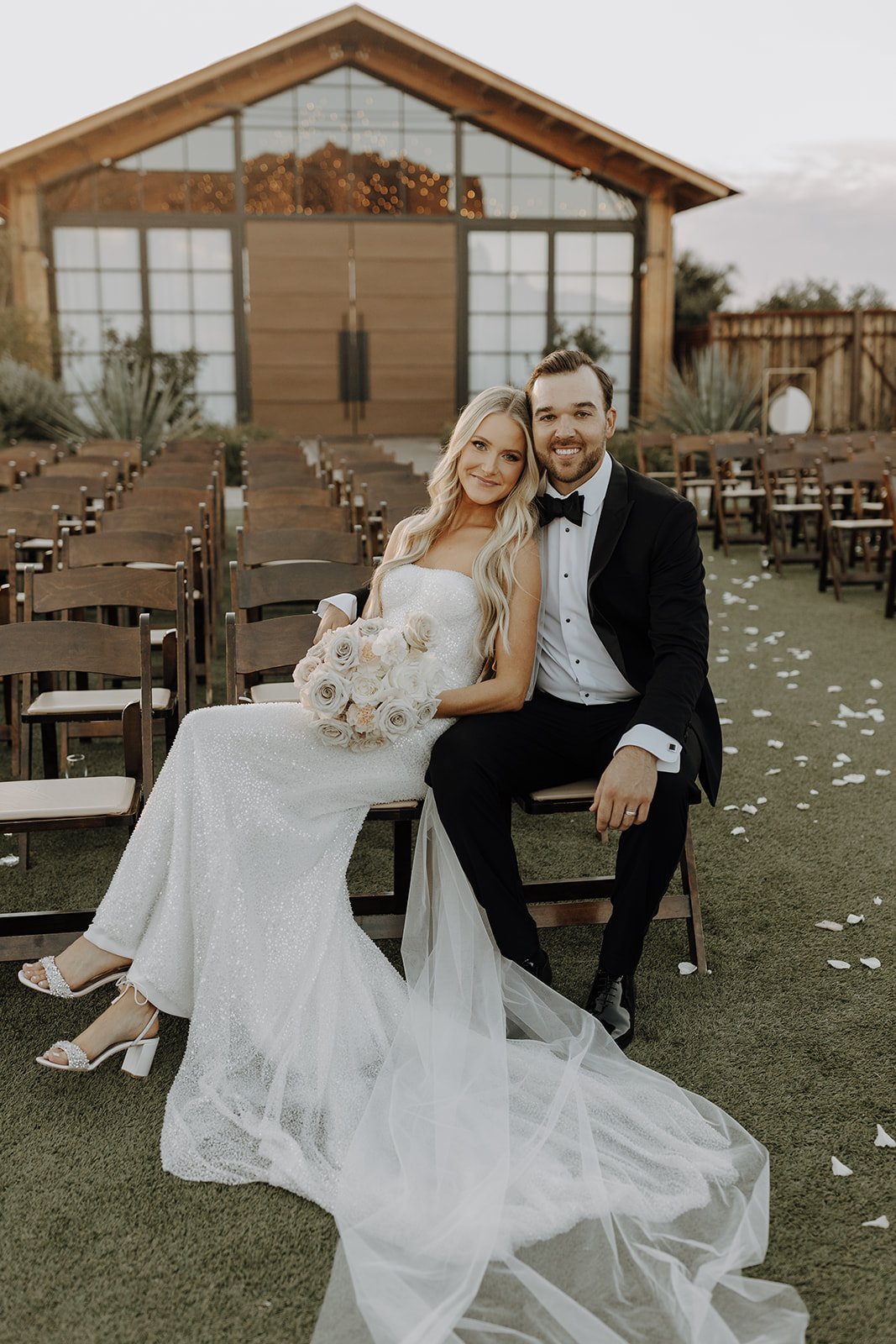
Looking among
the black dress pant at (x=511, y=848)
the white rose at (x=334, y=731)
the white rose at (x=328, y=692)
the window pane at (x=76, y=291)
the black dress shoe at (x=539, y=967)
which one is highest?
the window pane at (x=76, y=291)

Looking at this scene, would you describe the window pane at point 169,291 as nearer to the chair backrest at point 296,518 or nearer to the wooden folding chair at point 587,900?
the chair backrest at point 296,518

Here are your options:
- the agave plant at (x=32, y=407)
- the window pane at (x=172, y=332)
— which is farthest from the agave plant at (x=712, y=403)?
the window pane at (x=172, y=332)

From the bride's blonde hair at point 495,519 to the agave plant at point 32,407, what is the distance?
13463 mm

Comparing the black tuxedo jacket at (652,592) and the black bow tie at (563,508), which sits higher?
the black bow tie at (563,508)

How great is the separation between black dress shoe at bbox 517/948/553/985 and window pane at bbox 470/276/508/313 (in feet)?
60.6

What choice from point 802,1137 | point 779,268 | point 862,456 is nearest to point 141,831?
point 802,1137

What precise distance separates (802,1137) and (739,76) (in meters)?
18.2

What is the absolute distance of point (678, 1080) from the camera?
277cm

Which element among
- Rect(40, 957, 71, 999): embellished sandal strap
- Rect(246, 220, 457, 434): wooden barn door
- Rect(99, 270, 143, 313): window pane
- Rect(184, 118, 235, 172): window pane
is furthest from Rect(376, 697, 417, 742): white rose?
Rect(184, 118, 235, 172): window pane

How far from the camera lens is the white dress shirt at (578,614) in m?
3.33

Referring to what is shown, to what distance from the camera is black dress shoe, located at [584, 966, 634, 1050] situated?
115 inches

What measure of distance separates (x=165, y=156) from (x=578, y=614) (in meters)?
18.2

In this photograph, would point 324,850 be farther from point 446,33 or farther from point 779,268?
point 779,268

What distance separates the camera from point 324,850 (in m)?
3.01
